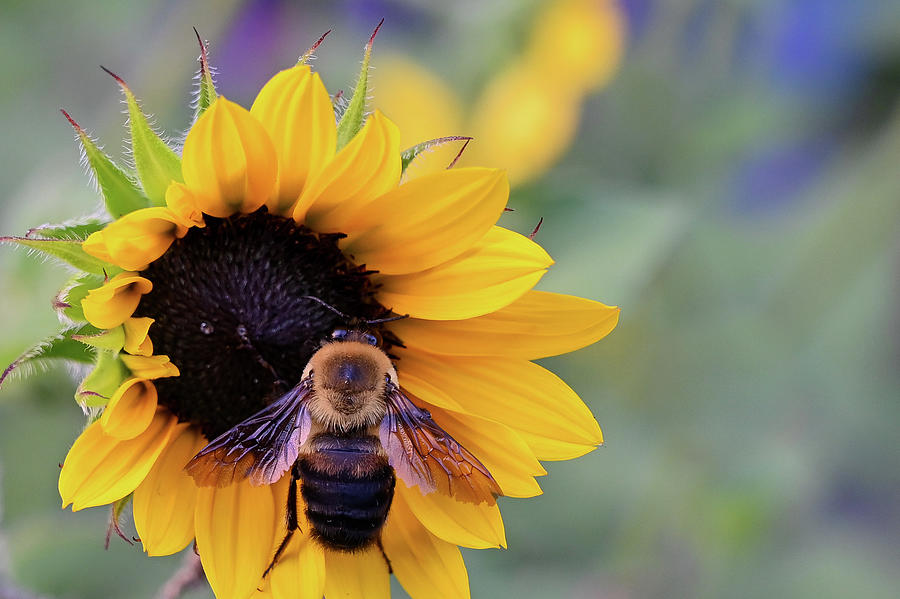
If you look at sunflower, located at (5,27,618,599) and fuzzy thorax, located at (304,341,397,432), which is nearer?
sunflower, located at (5,27,618,599)

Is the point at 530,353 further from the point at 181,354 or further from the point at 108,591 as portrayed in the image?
the point at 108,591

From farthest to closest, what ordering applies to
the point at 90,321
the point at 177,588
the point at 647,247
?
the point at 647,247 → the point at 177,588 → the point at 90,321

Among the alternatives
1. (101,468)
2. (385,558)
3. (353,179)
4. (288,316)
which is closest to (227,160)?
(353,179)

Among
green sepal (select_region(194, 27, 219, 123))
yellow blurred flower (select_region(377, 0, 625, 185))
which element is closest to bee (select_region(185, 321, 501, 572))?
green sepal (select_region(194, 27, 219, 123))

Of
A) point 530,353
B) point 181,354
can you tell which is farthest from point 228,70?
point 530,353

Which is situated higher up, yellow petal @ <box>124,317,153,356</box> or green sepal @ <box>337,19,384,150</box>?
green sepal @ <box>337,19,384,150</box>

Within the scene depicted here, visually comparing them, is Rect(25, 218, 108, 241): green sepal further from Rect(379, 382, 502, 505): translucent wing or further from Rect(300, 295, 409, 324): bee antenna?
Rect(379, 382, 502, 505): translucent wing

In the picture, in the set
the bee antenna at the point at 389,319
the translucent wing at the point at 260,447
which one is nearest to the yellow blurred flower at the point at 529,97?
the bee antenna at the point at 389,319
